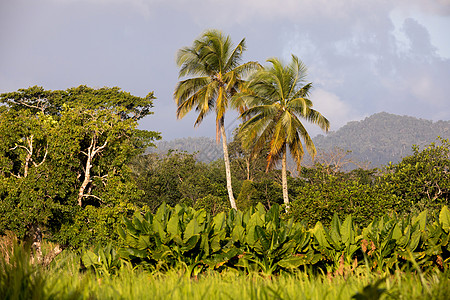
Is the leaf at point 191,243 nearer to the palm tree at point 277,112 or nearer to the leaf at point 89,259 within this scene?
the leaf at point 89,259

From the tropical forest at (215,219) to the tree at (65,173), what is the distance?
41 mm

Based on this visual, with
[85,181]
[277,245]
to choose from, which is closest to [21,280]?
[277,245]

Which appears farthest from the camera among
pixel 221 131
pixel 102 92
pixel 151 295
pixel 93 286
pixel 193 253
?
pixel 102 92

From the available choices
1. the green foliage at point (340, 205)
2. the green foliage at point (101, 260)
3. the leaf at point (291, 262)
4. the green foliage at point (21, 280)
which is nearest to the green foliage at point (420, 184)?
the green foliage at point (340, 205)

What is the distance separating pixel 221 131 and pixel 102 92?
671 inches

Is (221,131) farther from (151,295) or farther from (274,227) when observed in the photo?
(151,295)

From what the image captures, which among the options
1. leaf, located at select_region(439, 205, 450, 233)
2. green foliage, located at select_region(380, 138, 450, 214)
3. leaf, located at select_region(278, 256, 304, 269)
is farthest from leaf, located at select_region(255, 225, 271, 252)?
green foliage, located at select_region(380, 138, 450, 214)

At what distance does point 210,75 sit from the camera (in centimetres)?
2462

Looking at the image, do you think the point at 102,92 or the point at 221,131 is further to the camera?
the point at 102,92

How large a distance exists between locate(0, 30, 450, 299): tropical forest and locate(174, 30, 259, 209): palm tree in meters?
0.09

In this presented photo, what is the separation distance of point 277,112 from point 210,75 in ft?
16.6

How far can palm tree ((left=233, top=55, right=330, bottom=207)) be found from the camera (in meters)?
22.1

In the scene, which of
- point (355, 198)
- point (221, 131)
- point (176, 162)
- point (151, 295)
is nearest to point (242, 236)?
point (151, 295)

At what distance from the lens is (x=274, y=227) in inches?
192
